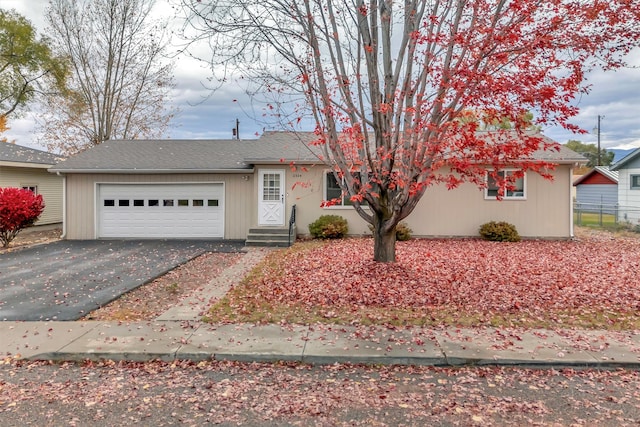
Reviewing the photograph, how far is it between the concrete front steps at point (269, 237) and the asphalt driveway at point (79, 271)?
1.46 ft

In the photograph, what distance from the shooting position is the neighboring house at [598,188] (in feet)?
88.6

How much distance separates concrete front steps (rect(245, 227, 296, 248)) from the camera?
12.6 metres

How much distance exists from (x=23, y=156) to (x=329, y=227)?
13837 millimetres

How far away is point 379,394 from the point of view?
354 cm

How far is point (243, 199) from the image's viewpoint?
14008 mm

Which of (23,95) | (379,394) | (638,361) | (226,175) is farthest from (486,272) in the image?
(23,95)

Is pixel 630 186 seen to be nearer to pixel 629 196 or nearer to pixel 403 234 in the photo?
pixel 629 196

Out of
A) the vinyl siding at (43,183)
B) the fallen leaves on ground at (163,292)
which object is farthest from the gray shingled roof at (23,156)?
the fallen leaves on ground at (163,292)

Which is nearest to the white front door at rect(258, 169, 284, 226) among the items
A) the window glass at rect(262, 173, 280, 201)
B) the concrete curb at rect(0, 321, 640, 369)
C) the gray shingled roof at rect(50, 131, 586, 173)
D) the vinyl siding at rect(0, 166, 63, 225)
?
the window glass at rect(262, 173, 280, 201)

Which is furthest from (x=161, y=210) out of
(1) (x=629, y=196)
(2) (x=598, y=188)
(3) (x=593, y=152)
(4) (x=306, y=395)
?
(3) (x=593, y=152)

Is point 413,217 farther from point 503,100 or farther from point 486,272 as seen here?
point 503,100

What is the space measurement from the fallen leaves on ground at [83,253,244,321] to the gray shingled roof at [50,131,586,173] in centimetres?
456

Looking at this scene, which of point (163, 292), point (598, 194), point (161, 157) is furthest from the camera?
point (598, 194)

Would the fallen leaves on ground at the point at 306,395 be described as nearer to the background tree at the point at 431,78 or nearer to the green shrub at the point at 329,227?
the background tree at the point at 431,78
